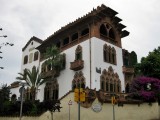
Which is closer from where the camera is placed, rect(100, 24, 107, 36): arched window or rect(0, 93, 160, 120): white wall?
rect(0, 93, 160, 120): white wall

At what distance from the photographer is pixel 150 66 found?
33.4 meters

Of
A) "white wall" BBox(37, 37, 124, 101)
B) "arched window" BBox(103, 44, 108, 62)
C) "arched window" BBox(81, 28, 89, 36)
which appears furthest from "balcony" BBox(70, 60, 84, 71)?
"arched window" BBox(81, 28, 89, 36)

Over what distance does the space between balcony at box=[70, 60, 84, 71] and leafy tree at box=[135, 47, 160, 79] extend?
859 cm

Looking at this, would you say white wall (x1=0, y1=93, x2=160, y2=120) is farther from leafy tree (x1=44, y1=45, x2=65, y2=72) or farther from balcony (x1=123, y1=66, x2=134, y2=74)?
leafy tree (x1=44, y1=45, x2=65, y2=72)

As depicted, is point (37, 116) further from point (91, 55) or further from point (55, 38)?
point (55, 38)

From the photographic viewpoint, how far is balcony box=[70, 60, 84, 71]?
3291 centimetres

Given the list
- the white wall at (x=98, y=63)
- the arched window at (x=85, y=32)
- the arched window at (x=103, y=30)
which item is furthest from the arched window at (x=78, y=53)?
the arched window at (x=103, y=30)

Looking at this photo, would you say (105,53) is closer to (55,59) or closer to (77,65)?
(77,65)

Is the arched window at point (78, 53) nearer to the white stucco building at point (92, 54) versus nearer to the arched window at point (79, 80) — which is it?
the white stucco building at point (92, 54)

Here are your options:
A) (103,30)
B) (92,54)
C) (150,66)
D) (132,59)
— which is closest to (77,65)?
(92,54)

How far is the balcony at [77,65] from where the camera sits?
108ft

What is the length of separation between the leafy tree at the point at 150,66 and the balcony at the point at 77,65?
859 cm

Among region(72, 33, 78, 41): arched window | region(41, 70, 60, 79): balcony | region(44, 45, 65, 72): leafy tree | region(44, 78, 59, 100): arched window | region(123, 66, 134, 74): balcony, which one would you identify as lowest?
region(44, 78, 59, 100): arched window

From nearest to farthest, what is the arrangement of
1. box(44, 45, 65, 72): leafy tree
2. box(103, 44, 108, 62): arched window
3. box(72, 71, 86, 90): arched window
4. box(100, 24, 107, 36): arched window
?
box(72, 71, 86, 90): arched window
box(103, 44, 108, 62): arched window
box(44, 45, 65, 72): leafy tree
box(100, 24, 107, 36): arched window
